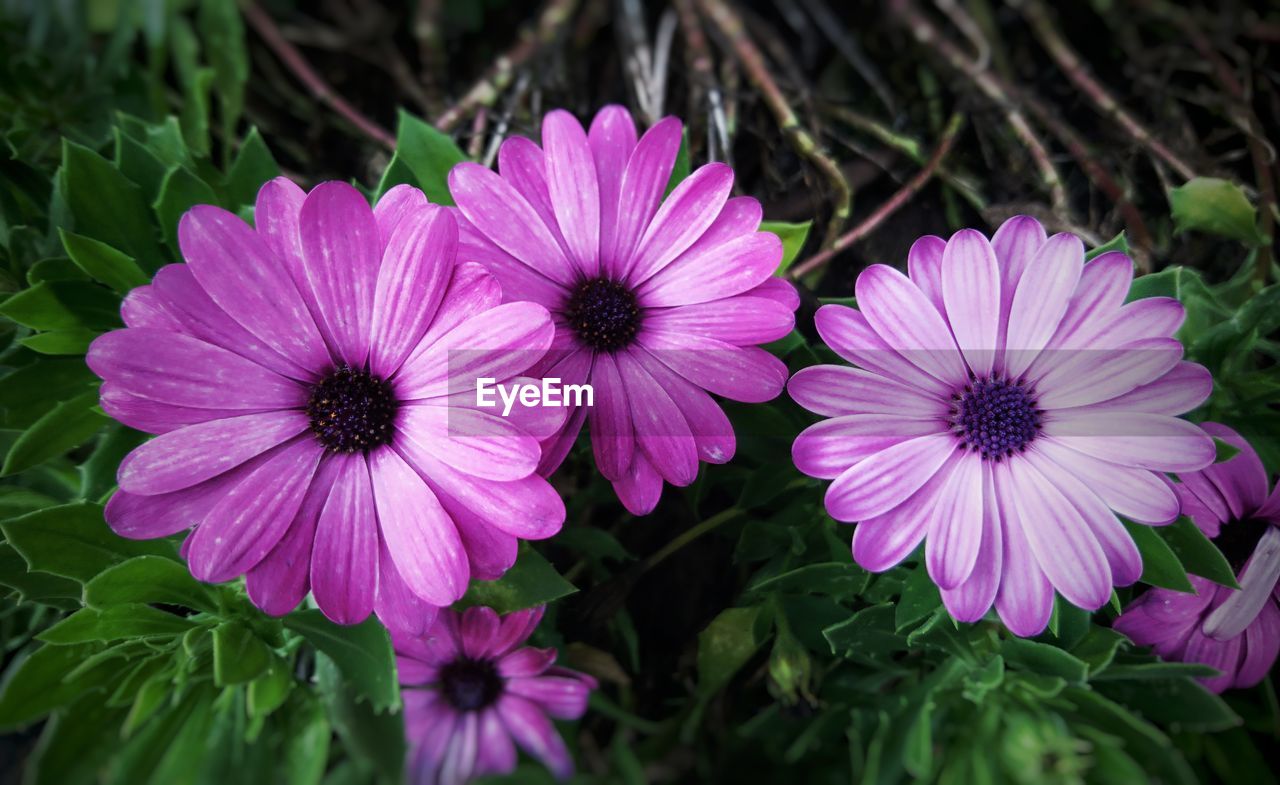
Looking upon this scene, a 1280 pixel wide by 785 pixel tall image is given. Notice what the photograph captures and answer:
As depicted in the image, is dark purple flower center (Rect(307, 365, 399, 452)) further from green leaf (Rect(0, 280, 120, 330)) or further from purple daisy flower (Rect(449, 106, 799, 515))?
green leaf (Rect(0, 280, 120, 330))

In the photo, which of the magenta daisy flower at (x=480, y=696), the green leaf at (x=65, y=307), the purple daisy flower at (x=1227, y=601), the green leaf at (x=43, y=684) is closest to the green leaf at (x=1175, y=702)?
the purple daisy flower at (x=1227, y=601)

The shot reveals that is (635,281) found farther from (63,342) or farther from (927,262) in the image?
(63,342)

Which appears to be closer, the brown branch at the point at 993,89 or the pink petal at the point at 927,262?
the pink petal at the point at 927,262

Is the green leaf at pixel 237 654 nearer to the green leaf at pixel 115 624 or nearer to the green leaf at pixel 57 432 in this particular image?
the green leaf at pixel 115 624

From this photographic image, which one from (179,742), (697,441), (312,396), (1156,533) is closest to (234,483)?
(312,396)

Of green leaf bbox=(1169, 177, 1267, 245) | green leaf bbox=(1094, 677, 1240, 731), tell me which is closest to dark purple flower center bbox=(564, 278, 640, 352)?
green leaf bbox=(1094, 677, 1240, 731)

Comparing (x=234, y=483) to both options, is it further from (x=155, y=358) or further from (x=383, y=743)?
(x=383, y=743)
